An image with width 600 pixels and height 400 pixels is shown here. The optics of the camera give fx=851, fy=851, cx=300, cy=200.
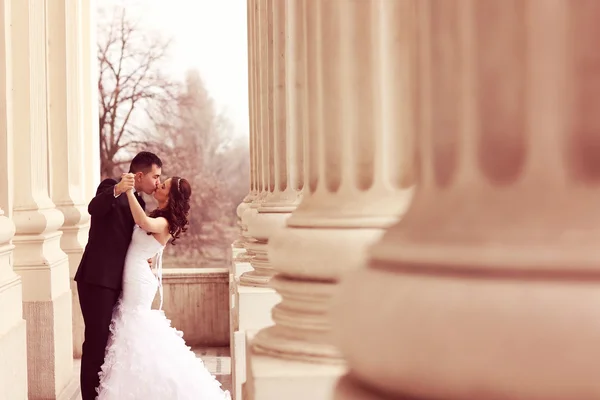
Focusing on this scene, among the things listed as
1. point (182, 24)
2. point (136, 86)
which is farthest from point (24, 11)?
point (182, 24)

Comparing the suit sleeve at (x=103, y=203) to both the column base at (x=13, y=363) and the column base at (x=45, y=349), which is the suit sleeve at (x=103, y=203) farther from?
the column base at (x=45, y=349)

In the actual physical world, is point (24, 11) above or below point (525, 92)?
above

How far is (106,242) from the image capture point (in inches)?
1051

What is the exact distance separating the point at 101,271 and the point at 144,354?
116 inches

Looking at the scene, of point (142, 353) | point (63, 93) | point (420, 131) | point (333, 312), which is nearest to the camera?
point (420, 131)

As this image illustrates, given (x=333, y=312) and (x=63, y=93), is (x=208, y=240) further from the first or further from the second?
(x=333, y=312)

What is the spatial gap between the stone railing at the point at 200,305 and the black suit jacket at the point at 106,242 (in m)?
22.4

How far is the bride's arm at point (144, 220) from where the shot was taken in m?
26.0

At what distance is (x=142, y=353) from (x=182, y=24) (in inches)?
2662

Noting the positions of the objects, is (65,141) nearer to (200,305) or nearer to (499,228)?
(200,305)

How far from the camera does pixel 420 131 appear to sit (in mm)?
5199

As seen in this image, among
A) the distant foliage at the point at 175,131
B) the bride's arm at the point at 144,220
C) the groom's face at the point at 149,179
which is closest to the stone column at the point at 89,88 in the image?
the groom's face at the point at 149,179

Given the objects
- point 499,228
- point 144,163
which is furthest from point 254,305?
point 499,228

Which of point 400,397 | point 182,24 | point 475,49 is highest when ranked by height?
point 182,24
